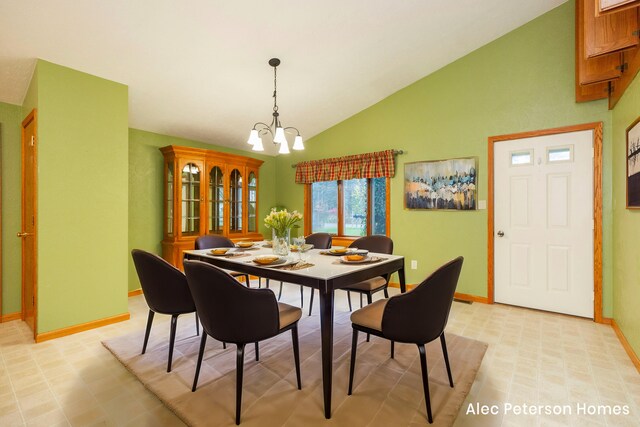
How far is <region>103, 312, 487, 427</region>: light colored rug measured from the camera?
1.59m

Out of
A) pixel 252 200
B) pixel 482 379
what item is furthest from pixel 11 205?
pixel 482 379

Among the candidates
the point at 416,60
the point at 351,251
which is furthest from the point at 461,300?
the point at 416,60

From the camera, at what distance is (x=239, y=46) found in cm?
277

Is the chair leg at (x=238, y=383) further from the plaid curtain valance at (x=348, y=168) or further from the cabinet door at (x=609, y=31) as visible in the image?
the plaid curtain valance at (x=348, y=168)

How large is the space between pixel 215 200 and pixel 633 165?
4.29 m

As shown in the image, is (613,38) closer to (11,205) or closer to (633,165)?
(633,165)

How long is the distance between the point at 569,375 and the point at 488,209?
187cm

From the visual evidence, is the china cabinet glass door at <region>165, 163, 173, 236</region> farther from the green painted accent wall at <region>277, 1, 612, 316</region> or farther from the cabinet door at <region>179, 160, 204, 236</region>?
the green painted accent wall at <region>277, 1, 612, 316</region>

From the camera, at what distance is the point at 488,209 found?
3.47 meters

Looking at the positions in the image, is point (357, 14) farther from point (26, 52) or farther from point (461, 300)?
point (461, 300)

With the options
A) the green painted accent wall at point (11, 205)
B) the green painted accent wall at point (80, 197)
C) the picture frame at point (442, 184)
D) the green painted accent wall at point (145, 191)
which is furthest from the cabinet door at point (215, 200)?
the picture frame at point (442, 184)

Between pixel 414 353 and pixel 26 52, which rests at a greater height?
pixel 26 52

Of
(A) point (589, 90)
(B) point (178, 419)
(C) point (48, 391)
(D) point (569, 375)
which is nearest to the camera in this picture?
(B) point (178, 419)

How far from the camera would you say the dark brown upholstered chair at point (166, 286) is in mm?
2002
